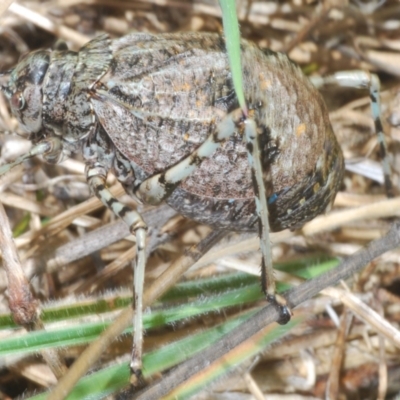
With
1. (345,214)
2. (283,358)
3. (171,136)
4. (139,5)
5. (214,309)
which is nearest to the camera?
(171,136)

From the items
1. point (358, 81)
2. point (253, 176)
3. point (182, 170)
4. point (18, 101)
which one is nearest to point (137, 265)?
point (182, 170)

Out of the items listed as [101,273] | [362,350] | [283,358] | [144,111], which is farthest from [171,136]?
[362,350]

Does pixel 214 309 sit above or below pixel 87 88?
below

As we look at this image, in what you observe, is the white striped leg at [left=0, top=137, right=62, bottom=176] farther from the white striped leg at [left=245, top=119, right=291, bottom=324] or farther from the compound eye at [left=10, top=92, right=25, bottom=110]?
the white striped leg at [left=245, top=119, right=291, bottom=324]

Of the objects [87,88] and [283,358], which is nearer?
[87,88]

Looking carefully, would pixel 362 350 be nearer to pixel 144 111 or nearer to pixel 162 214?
pixel 162 214

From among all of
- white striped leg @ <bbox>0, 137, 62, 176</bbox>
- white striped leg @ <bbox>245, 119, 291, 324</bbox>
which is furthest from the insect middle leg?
white striped leg @ <bbox>0, 137, 62, 176</bbox>

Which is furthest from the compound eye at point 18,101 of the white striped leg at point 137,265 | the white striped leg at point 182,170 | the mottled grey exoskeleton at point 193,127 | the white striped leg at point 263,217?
the white striped leg at point 263,217

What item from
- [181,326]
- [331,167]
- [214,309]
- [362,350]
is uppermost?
[331,167]
